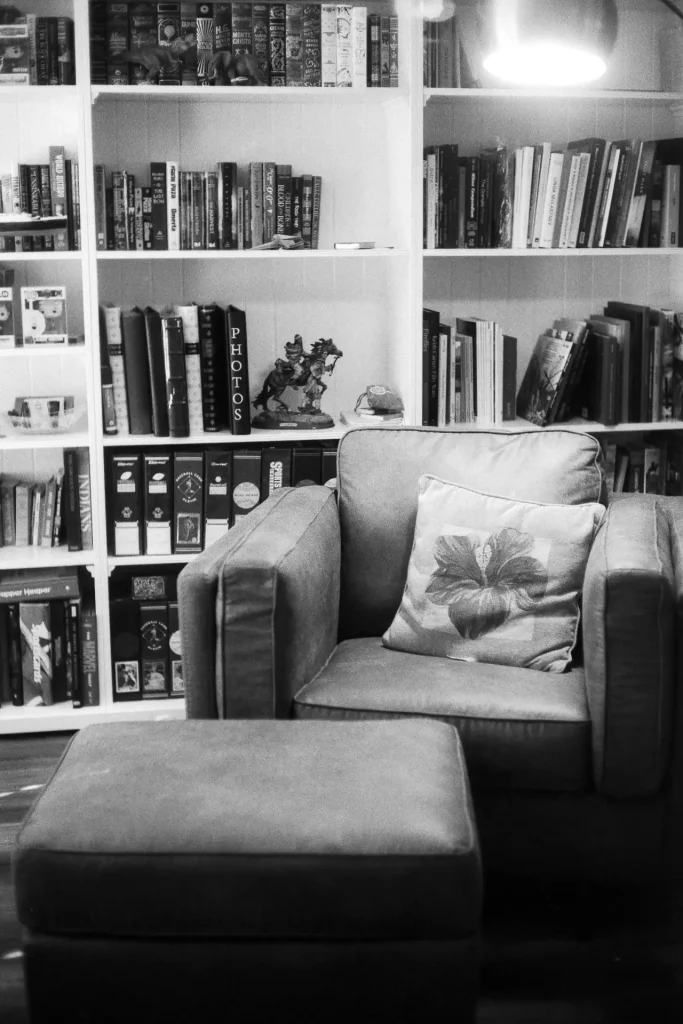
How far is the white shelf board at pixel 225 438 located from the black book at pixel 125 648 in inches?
17.1

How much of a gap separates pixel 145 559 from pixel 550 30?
212cm

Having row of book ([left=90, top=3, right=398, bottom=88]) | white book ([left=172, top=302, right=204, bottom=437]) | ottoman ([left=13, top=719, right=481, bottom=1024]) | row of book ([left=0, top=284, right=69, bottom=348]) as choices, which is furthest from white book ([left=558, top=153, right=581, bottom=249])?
ottoman ([left=13, top=719, right=481, bottom=1024])

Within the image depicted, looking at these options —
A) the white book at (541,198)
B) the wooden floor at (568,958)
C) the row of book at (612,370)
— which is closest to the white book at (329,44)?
the white book at (541,198)

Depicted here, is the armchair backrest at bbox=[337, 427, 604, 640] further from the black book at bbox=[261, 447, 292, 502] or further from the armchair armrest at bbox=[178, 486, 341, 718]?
the black book at bbox=[261, 447, 292, 502]

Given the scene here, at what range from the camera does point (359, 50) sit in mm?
3025

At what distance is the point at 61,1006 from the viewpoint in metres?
1.57

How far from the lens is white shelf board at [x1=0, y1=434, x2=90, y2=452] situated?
304cm

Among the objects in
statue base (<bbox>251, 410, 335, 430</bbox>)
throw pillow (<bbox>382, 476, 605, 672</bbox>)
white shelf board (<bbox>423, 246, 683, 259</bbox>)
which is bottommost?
throw pillow (<bbox>382, 476, 605, 672</bbox>)

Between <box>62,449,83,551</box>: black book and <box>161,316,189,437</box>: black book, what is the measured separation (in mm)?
275

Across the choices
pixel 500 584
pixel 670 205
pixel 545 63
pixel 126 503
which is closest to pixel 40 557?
pixel 126 503

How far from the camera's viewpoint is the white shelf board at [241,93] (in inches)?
116

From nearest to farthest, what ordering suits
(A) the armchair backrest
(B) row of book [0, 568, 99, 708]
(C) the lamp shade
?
(C) the lamp shade → (A) the armchair backrest → (B) row of book [0, 568, 99, 708]

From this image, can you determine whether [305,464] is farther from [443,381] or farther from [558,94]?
[558,94]

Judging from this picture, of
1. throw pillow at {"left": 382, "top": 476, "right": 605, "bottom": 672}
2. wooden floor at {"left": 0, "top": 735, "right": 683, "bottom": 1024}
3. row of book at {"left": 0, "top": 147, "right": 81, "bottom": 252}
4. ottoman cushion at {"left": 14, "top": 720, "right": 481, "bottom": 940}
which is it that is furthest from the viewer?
row of book at {"left": 0, "top": 147, "right": 81, "bottom": 252}
